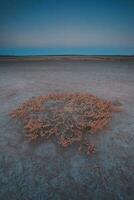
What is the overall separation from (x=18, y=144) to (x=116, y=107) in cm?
197

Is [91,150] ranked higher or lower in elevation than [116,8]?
lower

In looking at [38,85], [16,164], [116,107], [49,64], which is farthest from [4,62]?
[16,164]

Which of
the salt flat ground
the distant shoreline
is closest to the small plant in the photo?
the salt flat ground

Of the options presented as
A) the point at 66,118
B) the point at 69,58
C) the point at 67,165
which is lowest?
the point at 67,165

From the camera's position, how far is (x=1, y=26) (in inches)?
294

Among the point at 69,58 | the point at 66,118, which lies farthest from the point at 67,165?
the point at 69,58

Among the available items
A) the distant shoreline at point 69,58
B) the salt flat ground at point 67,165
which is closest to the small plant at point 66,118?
the salt flat ground at point 67,165

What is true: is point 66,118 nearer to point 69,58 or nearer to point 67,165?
point 67,165

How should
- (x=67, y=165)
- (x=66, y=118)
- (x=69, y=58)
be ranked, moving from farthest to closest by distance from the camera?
(x=69, y=58) → (x=66, y=118) → (x=67, y=165)

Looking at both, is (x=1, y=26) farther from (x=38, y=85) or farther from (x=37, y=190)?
(x=37, y=190)

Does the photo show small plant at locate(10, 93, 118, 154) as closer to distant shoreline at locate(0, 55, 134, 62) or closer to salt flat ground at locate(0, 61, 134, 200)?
salt flat ground at locate(0, 61, 134, 200)

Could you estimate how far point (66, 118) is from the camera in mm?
3076

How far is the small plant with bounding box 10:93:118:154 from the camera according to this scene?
2805 millimetres

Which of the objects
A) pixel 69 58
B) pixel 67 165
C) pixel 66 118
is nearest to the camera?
pixel 67 165
